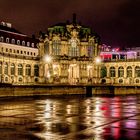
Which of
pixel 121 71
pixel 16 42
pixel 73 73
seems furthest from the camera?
pixel 121 71

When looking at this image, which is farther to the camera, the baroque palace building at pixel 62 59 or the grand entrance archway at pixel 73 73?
the grand entrance archway at pixel 73 73

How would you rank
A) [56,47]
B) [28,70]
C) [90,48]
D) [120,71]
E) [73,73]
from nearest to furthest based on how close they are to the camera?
[56,47] → [73,73] → [90,48] → [28,70] → [120,71]

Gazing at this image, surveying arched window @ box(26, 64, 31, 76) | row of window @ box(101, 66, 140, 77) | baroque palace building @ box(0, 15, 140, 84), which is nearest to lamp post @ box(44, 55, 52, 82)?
baroque palace building @ box(0, 15, 140, 84)

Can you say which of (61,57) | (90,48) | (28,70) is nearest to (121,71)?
(90,48)

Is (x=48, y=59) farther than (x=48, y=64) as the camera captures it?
No

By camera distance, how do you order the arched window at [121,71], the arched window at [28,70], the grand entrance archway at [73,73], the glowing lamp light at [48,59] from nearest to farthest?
1. the glowing lamp light at [48,59]
2. the grand entrance archway at [73,73]
3. the arched window at [28,70]
4. the arched window at [121,71]

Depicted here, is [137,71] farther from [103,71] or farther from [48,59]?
[48,59]

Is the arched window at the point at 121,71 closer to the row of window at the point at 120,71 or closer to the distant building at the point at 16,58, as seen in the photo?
the row of window at the point at 120,71

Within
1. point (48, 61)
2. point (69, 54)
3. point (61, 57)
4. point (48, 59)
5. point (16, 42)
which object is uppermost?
point (16, 42)

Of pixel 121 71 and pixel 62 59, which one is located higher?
pixel 62 59

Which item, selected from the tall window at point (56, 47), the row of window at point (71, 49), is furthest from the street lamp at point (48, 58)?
the tall window at point (56, 47)

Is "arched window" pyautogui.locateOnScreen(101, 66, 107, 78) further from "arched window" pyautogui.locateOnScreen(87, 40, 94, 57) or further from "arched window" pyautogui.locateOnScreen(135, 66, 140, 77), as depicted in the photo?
"arched window" pyautogui.locateOnScreen(87, 40, 94, 57)

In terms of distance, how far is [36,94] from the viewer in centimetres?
5131

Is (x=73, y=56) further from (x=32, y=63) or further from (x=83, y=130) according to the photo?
(x=83, y=130)
